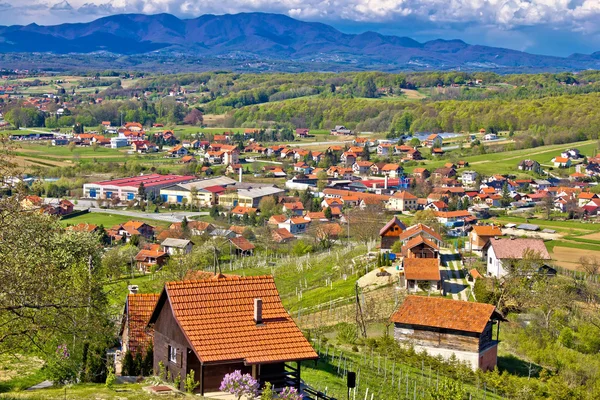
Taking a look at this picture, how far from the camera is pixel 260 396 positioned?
12703 mm

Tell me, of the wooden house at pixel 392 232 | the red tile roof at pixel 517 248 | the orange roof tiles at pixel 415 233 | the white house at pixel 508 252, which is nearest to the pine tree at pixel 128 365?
the white house at pixel 508 252

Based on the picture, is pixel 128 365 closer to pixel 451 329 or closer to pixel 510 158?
pixel 451 329

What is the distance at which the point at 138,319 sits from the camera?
643 inches

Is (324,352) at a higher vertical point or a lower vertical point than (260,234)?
higher

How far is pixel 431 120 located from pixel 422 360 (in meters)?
86.1

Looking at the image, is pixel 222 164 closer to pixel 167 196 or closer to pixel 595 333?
pixel 167 196

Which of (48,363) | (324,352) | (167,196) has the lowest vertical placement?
(167,196)

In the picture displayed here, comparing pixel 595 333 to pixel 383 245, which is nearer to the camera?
pixel 595 333

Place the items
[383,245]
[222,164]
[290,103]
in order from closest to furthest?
[383,245]
[222,164]
[290,103]

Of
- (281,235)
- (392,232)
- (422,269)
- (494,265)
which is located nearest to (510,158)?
(281,235)

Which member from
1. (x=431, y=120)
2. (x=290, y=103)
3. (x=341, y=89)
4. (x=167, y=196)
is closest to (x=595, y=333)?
(x=167, y=196)

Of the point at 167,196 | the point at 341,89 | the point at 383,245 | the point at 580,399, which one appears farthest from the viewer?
the point at 341,89

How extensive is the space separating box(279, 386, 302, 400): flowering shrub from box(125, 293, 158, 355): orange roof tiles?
405 centimetres

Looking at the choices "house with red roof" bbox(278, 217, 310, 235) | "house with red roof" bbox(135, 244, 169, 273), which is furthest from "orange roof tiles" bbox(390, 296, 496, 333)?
"house with red roof" bbox(278, 217, 310, 235)
